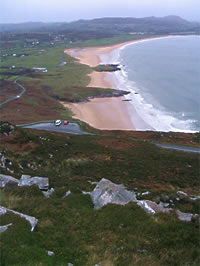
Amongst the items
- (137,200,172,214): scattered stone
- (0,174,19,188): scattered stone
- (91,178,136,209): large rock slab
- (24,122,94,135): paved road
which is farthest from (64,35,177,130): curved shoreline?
(137,200,172,214): scattered stone

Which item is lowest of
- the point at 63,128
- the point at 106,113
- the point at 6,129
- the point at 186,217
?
the point at 63,128

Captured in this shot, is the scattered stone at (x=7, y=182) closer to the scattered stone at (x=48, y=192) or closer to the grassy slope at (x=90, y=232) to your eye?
the grassy slope at (x=90, y=232)

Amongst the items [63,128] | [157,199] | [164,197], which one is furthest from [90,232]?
[63,128]

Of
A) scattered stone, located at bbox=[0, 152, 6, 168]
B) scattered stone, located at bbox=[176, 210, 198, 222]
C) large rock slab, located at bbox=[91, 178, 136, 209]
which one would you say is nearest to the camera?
scattered stone, located at bbox=[176, 210, 198, 222]

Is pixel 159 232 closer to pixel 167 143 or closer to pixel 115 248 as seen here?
pixel 115 248

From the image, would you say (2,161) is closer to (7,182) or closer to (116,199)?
(7,182)

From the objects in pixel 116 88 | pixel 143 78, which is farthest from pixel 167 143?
pixel 143 78

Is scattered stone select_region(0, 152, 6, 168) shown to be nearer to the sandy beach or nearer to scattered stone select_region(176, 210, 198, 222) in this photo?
scattered stone select_region(176, 210, 198, 222)

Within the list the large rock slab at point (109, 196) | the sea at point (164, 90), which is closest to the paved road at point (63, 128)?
the sea at point (164, 90)
